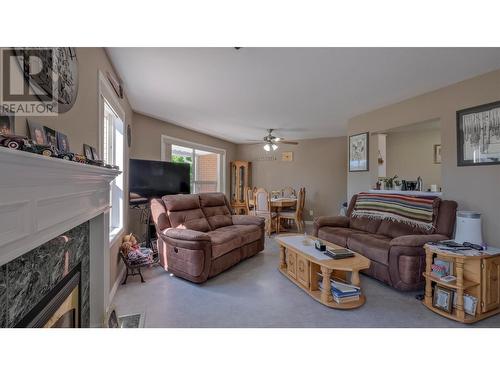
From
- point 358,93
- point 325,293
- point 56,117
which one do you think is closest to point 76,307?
point 56,117

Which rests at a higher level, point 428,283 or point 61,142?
point 61,142

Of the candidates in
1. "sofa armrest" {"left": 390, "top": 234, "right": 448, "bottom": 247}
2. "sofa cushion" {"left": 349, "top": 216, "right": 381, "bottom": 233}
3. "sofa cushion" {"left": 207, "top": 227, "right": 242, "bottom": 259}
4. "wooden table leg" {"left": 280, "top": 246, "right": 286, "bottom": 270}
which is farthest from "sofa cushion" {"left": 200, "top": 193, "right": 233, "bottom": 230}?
"sofa armrest" {"left": 390, "top": 234, "right": 448, "bottom": 247}

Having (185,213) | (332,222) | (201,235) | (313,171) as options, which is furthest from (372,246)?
(313,171)

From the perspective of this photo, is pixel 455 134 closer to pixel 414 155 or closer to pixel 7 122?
pixel 414 155

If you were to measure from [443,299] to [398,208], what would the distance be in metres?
1.30

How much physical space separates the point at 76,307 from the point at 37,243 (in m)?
0.84

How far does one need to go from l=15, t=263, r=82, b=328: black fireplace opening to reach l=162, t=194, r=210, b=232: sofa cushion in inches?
65.3

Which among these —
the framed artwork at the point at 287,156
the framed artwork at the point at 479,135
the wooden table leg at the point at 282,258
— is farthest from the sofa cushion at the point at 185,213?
the framed artwork at the point at 287,156

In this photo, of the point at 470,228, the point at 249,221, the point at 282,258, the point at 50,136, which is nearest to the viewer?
Answer: the point at 50,136

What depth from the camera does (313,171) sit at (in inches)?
250

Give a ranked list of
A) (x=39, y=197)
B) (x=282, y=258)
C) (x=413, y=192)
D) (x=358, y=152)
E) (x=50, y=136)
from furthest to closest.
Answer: (x=358, y=152)
(x=413, y=192)
(x=282, y=258)
(x=50, y=136)
(x=39, y=197)

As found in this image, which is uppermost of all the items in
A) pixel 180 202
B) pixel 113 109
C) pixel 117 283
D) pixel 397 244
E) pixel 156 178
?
pixel 113 109

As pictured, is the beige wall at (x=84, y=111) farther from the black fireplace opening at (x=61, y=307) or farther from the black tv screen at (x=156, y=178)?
the black tv screen at (x=156, y=178)
